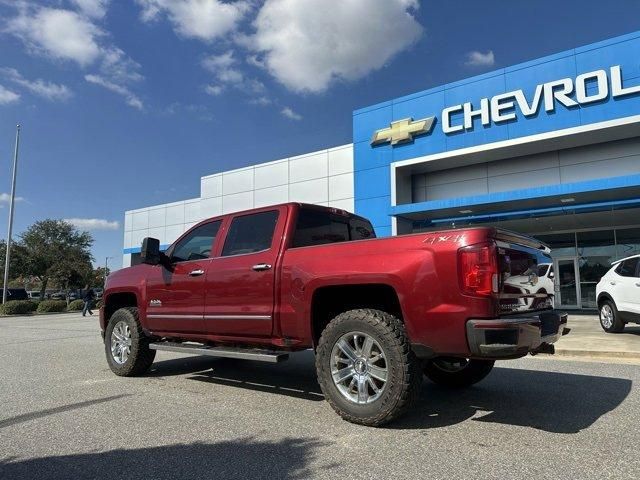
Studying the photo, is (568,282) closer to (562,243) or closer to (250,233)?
(562,243)

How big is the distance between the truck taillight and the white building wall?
1727 centimetres

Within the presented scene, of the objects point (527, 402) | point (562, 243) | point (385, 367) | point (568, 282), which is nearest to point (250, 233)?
point (385, 367)

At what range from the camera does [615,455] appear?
352 cm

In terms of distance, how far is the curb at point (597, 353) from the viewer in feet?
25.8

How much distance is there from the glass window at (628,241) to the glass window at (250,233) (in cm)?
1758

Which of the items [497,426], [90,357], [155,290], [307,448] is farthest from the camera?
[90,357]

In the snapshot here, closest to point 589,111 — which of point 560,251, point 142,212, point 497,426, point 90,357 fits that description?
point 560,251

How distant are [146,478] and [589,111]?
17314 mm

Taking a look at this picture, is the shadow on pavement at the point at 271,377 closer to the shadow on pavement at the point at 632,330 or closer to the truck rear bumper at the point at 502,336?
the truck rear bumper at the point at 502,336

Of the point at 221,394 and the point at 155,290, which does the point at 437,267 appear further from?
the point at 155,290

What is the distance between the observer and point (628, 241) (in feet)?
61.5

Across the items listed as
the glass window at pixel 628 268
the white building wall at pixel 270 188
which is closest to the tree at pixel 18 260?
the white building wall at pixel 270 188

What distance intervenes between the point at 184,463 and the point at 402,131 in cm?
1778

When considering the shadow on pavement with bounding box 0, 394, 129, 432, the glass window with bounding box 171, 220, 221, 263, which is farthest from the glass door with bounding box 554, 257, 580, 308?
the shadow on pavement with bounding box 0, 394, 129, 432
